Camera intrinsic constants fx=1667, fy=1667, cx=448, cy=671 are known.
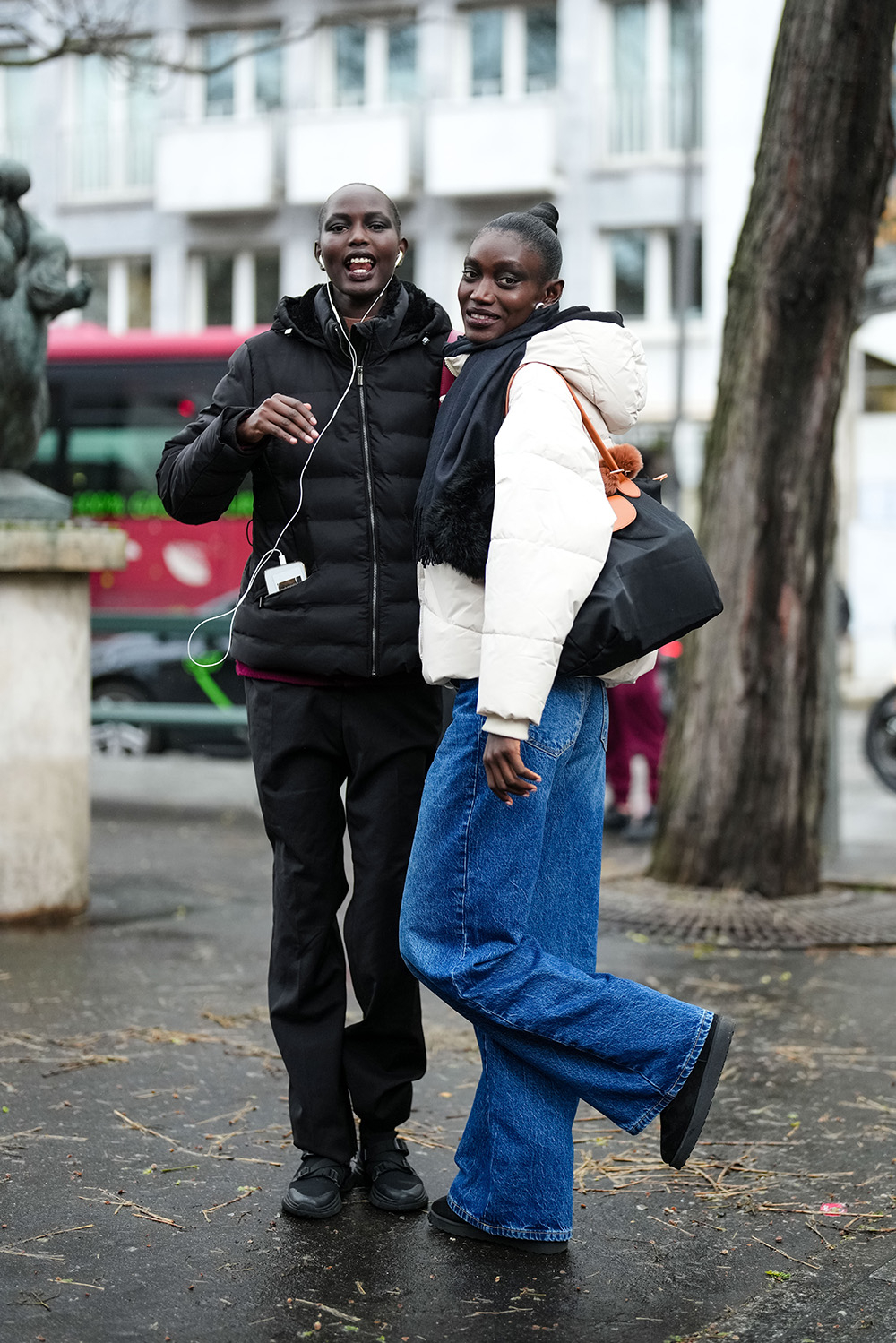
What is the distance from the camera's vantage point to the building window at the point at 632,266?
1121 inches

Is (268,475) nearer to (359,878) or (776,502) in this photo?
(359,878)

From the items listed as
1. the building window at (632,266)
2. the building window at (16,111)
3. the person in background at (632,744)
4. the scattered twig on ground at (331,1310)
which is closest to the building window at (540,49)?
the building window at (632,266)

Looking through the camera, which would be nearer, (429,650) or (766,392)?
(429,650)

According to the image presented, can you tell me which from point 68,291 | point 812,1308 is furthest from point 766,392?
point 812,1308

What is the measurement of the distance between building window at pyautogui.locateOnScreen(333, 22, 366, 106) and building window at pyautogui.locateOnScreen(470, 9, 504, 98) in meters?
2.08

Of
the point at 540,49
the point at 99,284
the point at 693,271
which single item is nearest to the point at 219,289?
the point at 99,284

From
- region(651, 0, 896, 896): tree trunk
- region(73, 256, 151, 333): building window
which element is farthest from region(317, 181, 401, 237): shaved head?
region(73, 256, 151, 333): building window

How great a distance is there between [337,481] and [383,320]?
338mm

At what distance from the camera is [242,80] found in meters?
30.5

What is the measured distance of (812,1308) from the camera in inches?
115

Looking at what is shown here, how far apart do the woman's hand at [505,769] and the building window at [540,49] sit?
2784 centimetres

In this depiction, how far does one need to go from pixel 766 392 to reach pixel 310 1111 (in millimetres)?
4244

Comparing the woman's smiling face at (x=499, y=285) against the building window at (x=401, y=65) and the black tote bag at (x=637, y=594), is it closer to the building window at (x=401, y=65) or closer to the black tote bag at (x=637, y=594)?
the black tote bag at (x=637, y=594)

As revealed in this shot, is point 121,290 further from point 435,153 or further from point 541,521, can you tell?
point 541,521
